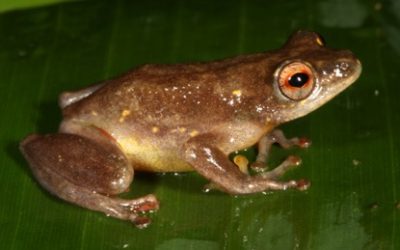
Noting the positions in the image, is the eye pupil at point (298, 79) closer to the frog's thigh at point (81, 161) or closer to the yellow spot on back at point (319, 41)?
the yellow spot on back at point (319, 41)

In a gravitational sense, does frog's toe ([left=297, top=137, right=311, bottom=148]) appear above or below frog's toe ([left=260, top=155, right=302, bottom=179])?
above

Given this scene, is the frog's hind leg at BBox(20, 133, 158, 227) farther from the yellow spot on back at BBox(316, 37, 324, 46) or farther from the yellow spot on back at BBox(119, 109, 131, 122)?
the yellow spot on back at BBox(316, 37, 324, 46)

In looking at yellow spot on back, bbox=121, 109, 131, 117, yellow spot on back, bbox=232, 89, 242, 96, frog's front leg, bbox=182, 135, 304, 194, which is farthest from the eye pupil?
yellow spot on back, bbox=121, 109, 131, 117

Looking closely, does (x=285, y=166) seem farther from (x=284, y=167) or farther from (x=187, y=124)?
(x=187, y=124)

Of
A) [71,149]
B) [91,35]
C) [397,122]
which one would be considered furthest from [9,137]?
[397,122]

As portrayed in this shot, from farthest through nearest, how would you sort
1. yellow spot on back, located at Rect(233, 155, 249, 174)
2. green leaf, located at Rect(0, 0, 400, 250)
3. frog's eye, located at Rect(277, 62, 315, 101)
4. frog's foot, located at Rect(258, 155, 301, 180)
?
1. yellow spot on back, located at Rect(233, 155, 249, 174)
2. frog's foot, located at Rect(258, 155, 301, 180)
3. frog's eye, located at Rect(277, 62, 315, 101)
4. green leaf, located at Rect(0, 0, 400, 250)

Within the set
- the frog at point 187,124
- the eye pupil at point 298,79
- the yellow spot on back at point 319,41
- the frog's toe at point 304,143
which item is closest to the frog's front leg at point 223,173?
the frog at point 187,124

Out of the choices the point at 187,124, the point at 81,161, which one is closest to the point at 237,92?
the point at 187,124
